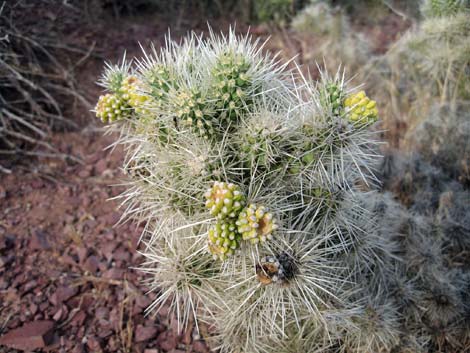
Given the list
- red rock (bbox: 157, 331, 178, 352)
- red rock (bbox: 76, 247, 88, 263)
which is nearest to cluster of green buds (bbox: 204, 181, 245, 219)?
red rock (bbox: 157, 331, 178, 352)

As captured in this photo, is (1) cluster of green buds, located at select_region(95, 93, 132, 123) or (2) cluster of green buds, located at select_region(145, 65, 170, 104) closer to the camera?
(2) cluster of green buds, located at select_region(145, 65, 170, 104)

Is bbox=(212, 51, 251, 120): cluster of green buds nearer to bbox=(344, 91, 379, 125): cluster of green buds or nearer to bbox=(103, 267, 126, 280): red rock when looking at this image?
bbox=(344, 91, 379, 125): cluster of green buds

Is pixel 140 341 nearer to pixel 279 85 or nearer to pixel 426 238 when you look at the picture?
pixel 279 85

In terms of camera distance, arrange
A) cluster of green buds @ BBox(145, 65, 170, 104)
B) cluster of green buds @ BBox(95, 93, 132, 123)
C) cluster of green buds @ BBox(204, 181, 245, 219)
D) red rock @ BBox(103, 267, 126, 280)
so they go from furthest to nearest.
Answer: red rock @ BBox(103, 267, 126, 280), cluster of green buds @ BBox(95, 93, 132, 123), cluster of green buds @ BBox(145, 65, 170, 104), cluster of green buds @ BBox(204, 181, 245, 219)

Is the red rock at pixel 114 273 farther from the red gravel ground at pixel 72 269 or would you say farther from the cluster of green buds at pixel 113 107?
the cluster of green buds at pixel 113 107

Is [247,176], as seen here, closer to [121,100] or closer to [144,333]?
[121,100]

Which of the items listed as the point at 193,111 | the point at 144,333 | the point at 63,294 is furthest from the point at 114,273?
the point at 193,111
